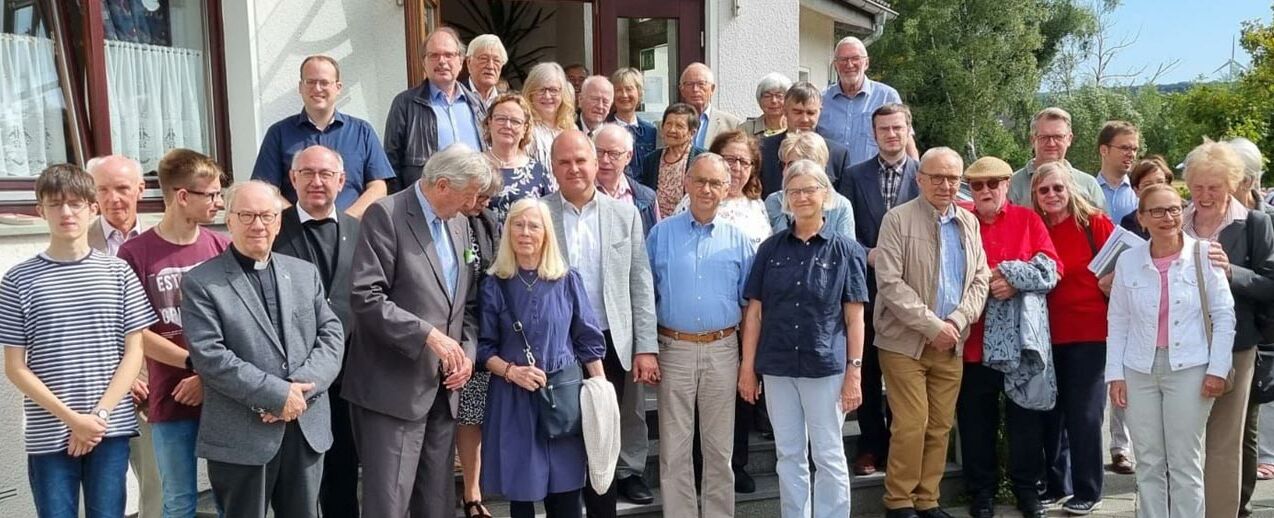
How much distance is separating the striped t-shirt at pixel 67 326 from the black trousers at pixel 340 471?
86cm

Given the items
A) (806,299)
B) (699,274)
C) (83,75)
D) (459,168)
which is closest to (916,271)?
(806,299)

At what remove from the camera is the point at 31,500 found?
4.83 metres

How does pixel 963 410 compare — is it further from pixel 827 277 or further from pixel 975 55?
pixel 975 55

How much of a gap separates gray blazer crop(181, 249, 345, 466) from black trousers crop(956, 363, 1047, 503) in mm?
3265

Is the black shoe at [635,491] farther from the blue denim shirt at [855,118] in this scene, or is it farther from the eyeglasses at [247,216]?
the blue denim shirt at [855,118]

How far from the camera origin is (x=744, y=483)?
5.14 m

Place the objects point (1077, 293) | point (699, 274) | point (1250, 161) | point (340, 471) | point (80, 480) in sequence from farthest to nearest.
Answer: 1. point (1077, 293)
2. point (1250, 161)
3. point (699, 274)
4. point (340, 471)
5. point (80, 480)

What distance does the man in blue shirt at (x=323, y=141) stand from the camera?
4.66 metres

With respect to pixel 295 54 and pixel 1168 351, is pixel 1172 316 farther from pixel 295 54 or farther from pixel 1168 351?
pixel 295 54

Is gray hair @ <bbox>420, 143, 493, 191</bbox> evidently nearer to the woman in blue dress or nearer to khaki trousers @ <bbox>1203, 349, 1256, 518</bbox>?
the woman in blue dress

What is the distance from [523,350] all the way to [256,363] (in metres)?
1.05

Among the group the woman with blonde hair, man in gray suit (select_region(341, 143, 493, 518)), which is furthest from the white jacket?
man in gray suit (select_region(341, 143, 493, 518))

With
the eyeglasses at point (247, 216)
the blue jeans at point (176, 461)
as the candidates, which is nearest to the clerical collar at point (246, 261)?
the eyeglasses at point (247, 216)

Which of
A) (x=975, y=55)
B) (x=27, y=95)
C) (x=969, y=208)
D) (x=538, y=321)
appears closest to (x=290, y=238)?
(x=538, y=321)
